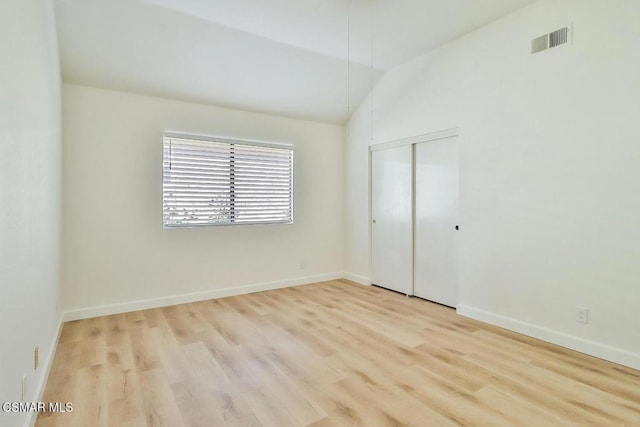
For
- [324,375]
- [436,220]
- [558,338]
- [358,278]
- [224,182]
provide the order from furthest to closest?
[358,278] → [224,182] → [436,220] → [558,338] → [324,375]

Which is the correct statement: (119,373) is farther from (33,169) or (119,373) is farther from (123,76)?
(123,76)

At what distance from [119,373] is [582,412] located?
9.91ft

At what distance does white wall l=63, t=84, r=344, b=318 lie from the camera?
11.6ft

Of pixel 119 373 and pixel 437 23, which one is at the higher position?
pixel 437 23

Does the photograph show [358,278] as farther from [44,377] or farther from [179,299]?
[44,377]

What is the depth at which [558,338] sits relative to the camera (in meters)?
2.87

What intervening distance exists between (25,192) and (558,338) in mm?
3988

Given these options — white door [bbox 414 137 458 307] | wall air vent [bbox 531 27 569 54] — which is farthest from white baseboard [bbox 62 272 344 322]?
wall air vent [bbox 531 27 569 54]

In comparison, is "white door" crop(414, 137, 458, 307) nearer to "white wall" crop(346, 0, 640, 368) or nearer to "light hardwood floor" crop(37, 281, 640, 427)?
"white wall" crop(346, 0, 640, 368)

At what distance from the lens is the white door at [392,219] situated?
4402 mm

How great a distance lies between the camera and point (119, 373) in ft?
7.84

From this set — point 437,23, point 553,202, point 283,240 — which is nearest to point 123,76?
point 283,240

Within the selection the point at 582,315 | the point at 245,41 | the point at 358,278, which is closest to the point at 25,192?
the point at 245,41

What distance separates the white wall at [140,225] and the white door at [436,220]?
1804mm
